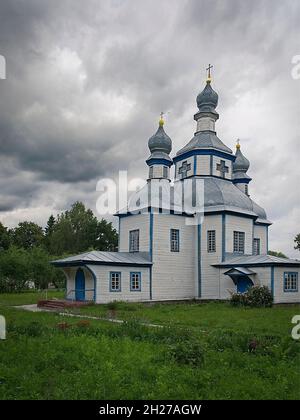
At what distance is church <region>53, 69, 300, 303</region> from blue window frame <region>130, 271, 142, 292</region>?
4 cm

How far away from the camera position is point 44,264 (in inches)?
1448

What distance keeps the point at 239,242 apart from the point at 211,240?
1812 millimetres

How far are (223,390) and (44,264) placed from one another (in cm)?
3148

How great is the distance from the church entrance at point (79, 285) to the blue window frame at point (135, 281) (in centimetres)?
255

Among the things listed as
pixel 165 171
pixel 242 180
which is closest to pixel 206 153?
pixel 165 171

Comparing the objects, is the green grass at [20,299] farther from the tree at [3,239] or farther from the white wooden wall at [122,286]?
the tree at [3,239]

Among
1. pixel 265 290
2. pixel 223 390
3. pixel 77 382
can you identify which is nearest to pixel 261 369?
pixel 223 390

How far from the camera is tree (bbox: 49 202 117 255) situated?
50812 mm

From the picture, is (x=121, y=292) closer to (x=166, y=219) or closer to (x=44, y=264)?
(x=166, y=219)

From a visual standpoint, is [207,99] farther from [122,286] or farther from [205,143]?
[122,286]

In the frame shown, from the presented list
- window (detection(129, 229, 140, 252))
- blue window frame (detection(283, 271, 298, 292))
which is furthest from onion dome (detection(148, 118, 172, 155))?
blue window frame (detection(283, 271, 298, 292))

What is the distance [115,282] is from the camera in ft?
73.4
